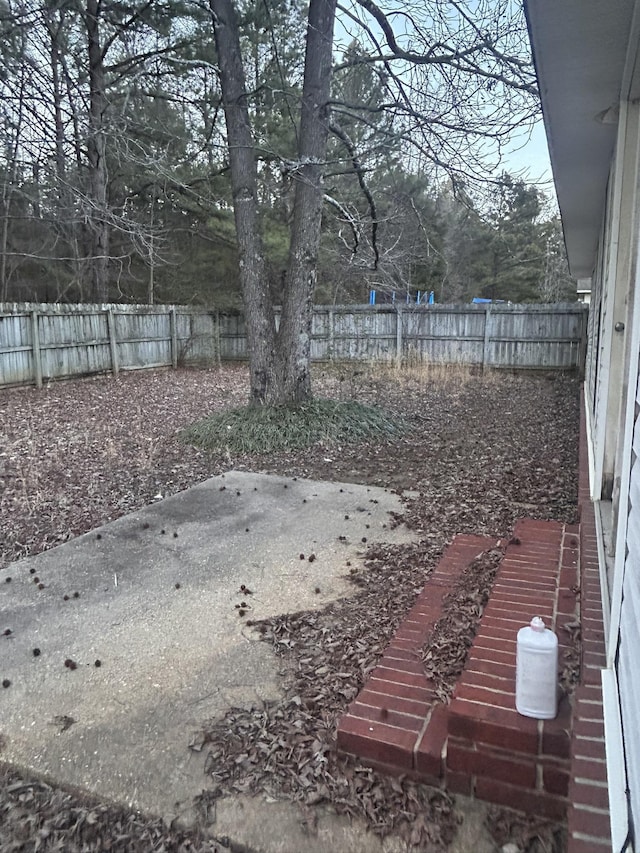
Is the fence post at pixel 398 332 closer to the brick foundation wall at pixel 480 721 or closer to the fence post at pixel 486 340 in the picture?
the fence post at pixel 486 340

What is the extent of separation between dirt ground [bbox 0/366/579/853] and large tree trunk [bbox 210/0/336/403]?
1.46 metres

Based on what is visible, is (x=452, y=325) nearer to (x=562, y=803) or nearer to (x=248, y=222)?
(x=248, y=222)

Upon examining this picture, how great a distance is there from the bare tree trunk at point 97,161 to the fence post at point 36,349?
5.30 feet

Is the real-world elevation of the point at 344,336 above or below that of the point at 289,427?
above

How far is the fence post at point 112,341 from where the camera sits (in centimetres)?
1318

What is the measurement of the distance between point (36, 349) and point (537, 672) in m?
11.5

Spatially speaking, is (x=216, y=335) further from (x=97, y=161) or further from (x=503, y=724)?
(x=503, y=724)

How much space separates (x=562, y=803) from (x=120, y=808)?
129 cm

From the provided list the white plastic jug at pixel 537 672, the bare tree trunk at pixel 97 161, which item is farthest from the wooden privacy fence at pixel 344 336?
the white plastic jug at pixel 537 672

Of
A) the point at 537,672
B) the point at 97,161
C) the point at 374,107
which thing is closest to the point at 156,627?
the point at 537,672

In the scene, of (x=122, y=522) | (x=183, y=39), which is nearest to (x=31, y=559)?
(x=122, y=522)

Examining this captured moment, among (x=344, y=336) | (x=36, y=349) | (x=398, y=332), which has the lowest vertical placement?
(x=36, y=349)

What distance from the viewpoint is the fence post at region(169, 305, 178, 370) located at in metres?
14.9

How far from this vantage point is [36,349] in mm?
11344
